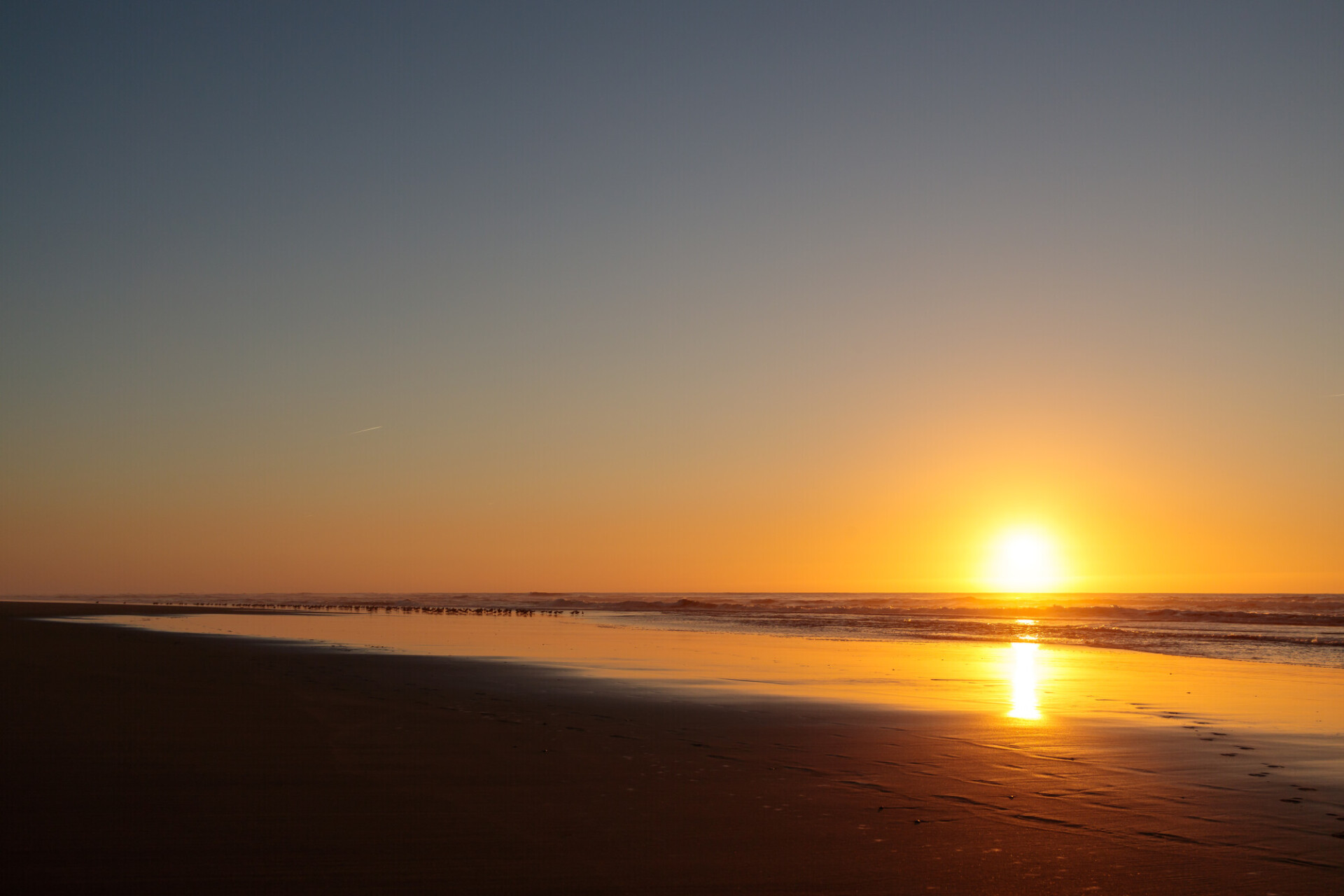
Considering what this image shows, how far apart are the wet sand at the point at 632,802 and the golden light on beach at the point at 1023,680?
104 cm

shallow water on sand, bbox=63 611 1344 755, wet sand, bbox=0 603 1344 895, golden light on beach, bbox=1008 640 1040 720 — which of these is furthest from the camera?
shallow water on sand, bbox=63 611 1344 755

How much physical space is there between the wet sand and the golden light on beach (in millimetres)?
1041

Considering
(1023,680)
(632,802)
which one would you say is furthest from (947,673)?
(632,802)

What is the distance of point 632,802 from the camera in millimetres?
8680

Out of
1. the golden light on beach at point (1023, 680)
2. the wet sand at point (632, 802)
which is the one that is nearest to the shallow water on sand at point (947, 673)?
the golden light on beach at point (1023, 680)

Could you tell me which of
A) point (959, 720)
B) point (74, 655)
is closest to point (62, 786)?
point (959, 720)

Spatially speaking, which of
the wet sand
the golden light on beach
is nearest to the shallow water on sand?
the golden light on beach

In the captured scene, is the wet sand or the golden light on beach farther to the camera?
the golden light on beach

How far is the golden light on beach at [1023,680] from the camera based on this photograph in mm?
15562

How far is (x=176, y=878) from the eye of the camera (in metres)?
6.18

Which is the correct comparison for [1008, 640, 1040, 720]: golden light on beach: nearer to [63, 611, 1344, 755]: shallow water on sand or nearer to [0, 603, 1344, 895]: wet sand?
[63, 611, 1344, 755]: shallow water on sand

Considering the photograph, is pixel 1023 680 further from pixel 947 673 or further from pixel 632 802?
pixel 632 802

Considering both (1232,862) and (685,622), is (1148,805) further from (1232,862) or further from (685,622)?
(685,622)

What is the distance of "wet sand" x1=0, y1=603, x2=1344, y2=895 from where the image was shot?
21.2 ft
